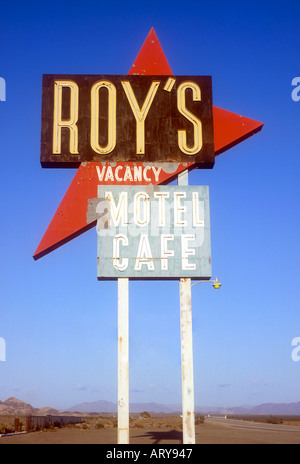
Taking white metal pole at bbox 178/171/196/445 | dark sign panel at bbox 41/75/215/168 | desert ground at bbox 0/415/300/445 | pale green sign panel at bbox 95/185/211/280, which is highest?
dark sign panel at bbox 41/75/215/168

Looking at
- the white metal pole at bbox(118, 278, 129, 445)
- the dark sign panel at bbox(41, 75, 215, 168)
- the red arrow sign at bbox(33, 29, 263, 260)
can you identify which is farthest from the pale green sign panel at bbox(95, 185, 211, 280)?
the dark sign panel at bbox(41, 75, 215, 168)

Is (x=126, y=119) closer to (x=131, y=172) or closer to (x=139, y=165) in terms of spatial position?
(x=139, y=165)

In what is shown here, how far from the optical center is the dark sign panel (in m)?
17.8

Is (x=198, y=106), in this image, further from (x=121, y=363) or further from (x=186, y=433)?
(x=186, y=433)

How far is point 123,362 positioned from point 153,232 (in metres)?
3.87

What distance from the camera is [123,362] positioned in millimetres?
15578

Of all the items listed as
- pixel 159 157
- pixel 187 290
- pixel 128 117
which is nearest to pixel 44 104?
pixel 128 117

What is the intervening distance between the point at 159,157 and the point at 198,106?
2.26m

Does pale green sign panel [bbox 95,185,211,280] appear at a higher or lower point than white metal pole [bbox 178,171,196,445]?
higher

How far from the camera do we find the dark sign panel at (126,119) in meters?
17.8

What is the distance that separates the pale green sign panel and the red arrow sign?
0.45 metres

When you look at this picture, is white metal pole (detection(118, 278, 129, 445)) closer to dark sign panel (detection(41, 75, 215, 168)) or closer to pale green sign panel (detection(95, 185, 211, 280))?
pale green sign panel (detection(95, 185, 211, 280))

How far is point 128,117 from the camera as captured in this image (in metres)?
18.1
